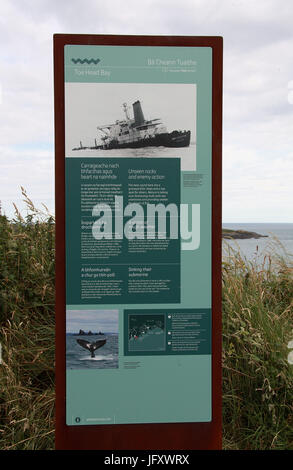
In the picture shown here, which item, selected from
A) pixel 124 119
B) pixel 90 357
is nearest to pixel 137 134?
pixel 124 119

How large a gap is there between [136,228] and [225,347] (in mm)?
1697

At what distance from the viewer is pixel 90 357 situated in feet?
8.55

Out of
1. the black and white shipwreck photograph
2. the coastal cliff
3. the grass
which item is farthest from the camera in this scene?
the coastal cliff

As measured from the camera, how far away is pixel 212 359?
267 cm

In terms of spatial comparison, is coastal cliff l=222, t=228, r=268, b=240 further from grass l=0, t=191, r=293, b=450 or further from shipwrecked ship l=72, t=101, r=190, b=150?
shipwrecked ship l=72, t=101, r=190, b=150

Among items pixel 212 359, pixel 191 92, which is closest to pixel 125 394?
pixel 212 359

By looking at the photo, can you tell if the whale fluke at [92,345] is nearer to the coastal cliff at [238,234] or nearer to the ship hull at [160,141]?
the ship hull at [160,141]

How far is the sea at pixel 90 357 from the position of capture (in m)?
2.60

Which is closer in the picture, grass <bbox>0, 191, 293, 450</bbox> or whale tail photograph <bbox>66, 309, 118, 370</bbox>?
whale tail photograph <bbox>66, 309, 118, 370</bbox>

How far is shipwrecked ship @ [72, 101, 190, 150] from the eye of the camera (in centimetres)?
257

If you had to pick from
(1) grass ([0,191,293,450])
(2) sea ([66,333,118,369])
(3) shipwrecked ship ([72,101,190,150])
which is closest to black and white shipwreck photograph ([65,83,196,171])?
(3) shipwrecked ship ([72,101,190,150])

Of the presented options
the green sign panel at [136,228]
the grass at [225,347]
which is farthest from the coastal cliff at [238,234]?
the green sign panel at [136,228]

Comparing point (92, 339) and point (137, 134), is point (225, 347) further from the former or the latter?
point (137, 134)

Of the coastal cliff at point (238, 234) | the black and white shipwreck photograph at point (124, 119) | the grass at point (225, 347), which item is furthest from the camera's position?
the coastal cliff at point (238, 234)
